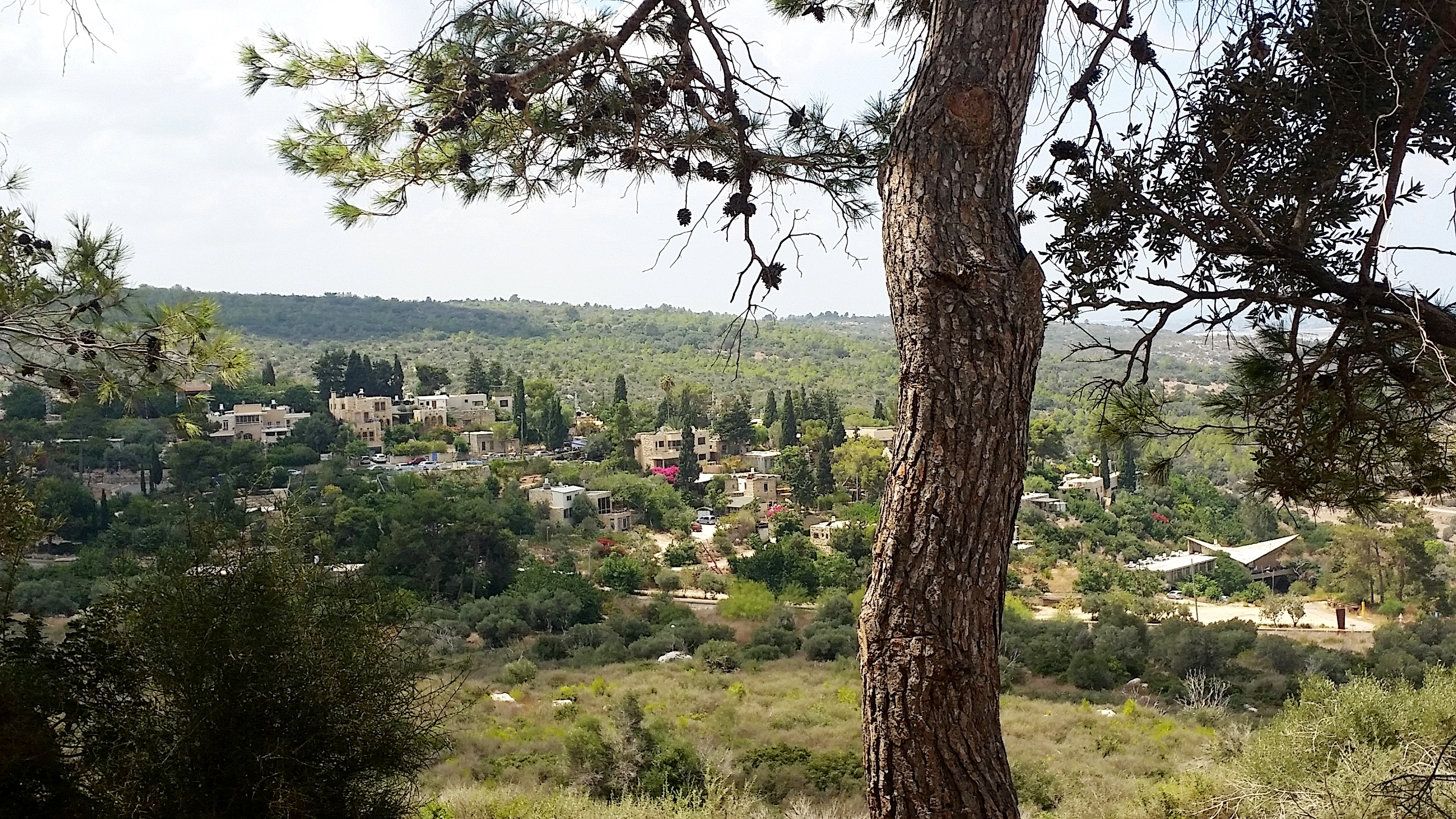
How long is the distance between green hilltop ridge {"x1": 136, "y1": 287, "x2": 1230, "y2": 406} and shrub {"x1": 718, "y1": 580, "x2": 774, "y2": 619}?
8986mm

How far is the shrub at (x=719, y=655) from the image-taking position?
13.6 meters

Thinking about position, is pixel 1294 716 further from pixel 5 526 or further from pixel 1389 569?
pixel 1389 569

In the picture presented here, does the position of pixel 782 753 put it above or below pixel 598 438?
below

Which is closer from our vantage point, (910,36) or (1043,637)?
(910,36)

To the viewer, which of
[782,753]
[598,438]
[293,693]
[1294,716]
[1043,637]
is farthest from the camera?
[598,438]

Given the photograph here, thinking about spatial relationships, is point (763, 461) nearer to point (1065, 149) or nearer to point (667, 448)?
point (667, 448)

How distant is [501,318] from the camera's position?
3331 cm

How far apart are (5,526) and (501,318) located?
103ft

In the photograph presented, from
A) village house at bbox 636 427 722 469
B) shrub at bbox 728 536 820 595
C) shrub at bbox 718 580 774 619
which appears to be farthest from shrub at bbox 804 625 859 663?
village house at bbox 636 427 722 469

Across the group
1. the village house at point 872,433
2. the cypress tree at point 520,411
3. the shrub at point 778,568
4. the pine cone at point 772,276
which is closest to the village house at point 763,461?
the village house at point 872,433

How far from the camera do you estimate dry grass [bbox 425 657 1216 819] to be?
5430 mm

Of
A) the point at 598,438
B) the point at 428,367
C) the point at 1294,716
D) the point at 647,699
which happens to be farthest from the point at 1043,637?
the point at 428,367

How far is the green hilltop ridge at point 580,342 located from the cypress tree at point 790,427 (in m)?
3.67

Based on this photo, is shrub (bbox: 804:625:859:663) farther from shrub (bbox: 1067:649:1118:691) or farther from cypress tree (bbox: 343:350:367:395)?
cypress tree (bbox: 343:350:367:395)
